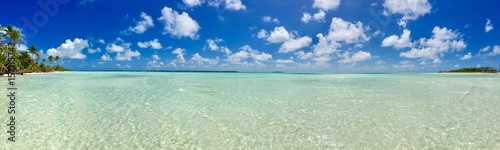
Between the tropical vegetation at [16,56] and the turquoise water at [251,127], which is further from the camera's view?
the tropical vegetation at [16,56]

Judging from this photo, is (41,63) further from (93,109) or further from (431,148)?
(431,148)

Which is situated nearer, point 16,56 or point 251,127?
point 251,127

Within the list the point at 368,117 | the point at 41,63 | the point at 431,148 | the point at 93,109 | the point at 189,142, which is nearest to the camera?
the point at 431,148

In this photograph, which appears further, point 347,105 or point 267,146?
point 347,105

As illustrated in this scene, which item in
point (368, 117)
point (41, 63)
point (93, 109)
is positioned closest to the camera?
point (368, 117)

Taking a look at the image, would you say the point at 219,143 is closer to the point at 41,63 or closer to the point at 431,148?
the point at 431,148

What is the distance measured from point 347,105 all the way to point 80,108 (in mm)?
9296

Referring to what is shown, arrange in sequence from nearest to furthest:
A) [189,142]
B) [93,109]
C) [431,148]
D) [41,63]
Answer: [431,148], [189,142], [93,109], [41,63]

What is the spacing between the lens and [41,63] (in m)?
63.5

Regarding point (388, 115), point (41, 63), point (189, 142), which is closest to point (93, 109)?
point (189, 142)

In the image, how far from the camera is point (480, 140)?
19.3ft

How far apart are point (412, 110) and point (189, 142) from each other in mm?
7544

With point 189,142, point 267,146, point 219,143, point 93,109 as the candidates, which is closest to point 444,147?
point 267,146

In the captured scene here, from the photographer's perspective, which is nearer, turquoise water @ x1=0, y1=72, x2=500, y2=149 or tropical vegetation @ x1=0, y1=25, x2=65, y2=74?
turquoise water @ x1=0, y1=72, x2=500, y2=149
